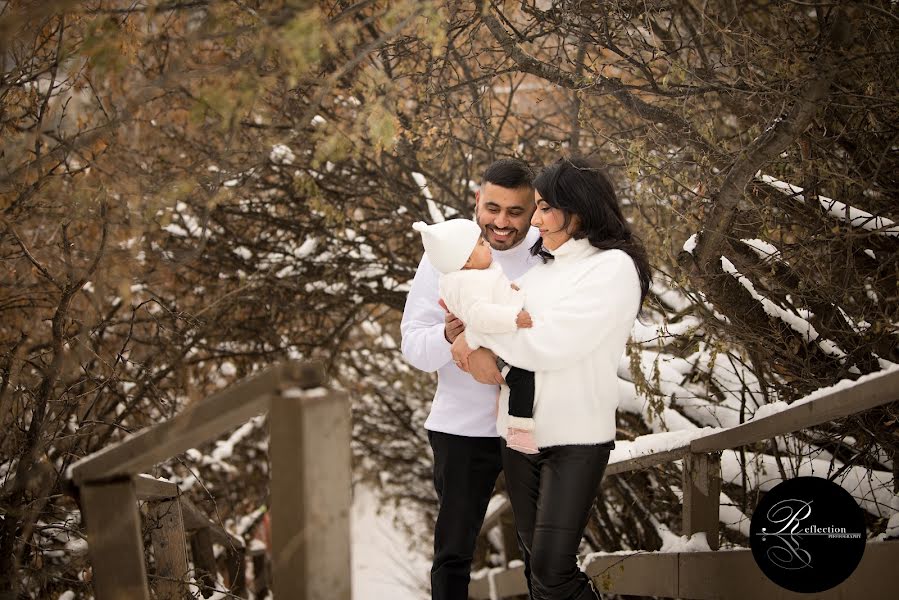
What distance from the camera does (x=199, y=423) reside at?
189 centimetres

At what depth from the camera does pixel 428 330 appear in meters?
3.16

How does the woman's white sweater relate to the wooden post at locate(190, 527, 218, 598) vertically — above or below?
above

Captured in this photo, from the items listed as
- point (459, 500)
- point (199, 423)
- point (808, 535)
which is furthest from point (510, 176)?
point (199, 423)

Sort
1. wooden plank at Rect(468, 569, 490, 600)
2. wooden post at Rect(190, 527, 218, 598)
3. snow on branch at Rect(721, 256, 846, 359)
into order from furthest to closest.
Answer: wooden plank at Rect(468, 569, 490, 600) → wooden post at Rect(190, 527, 218, 598) → snow on branch at Rect(721, 256, 846, 359)

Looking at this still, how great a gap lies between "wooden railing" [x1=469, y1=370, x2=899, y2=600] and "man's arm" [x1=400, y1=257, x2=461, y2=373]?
1071mm

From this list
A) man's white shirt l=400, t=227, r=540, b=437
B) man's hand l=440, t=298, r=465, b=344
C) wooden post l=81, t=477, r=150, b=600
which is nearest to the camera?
wooden post l=81, t=477, r=150, b=600

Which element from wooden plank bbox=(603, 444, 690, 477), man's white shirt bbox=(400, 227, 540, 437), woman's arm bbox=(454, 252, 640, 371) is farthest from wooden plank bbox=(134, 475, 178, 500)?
wooden plank bbox=(603, 444, 690, 477)

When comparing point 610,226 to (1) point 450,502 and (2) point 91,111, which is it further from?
(2) point 91,111

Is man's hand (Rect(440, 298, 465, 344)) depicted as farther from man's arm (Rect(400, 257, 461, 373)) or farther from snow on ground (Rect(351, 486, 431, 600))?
snow on ground (Rect(351, 486, 431, 600))

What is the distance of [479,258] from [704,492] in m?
1.39

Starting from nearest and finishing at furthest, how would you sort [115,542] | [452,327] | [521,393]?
[115,542]
[521,393]
[452,327]

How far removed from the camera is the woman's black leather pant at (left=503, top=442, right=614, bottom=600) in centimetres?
272

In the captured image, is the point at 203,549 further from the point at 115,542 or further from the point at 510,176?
A: the point at 115,542

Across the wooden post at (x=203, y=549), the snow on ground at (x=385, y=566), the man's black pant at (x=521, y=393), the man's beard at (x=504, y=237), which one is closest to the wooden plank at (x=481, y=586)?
the snow on ground at (x=385, y=566)
